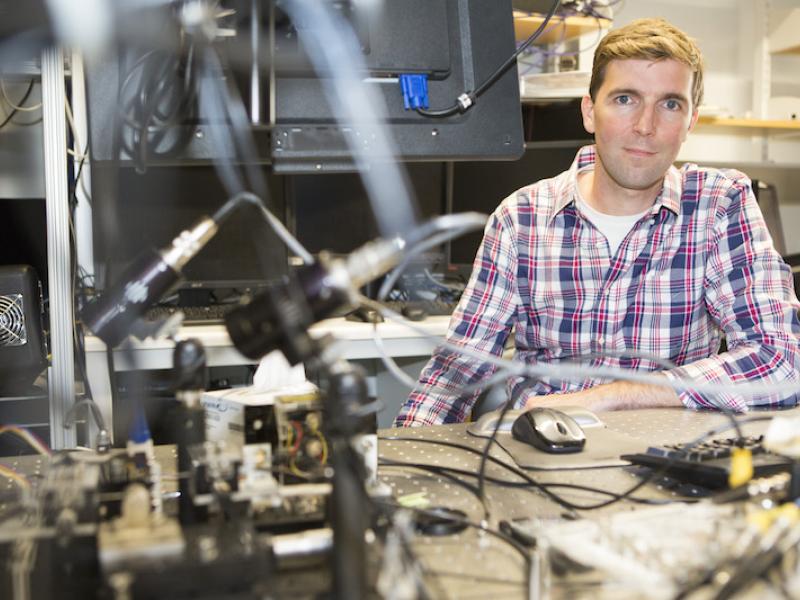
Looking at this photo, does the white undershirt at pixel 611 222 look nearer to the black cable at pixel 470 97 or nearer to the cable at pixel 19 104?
the black cable at pixel 470 97

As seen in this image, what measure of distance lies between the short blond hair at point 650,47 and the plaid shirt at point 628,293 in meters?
0.21

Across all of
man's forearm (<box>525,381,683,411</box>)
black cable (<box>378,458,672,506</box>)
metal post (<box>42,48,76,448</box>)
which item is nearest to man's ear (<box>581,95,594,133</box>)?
man's forearm (<box>525,381,683,411</box>)

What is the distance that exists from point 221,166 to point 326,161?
0.35 feet

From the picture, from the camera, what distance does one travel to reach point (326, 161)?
0.87 meters

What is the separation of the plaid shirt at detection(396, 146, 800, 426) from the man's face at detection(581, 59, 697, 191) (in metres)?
0.06

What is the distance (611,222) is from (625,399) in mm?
448

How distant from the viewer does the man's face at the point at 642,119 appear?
5.36ft

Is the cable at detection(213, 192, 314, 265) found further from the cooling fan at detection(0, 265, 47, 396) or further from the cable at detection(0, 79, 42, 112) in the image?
the cable at detection(0, 79, 42, 112)

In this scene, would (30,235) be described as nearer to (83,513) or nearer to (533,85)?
(533,85)

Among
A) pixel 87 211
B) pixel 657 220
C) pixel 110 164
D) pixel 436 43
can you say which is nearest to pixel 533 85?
pixel 657 220

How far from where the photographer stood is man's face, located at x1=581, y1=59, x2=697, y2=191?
5.36 feet

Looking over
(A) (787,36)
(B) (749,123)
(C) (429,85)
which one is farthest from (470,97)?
(A) (787,36)

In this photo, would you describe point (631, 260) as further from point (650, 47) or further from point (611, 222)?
point (650, 47)

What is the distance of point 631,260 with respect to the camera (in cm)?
161
